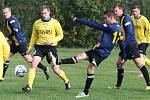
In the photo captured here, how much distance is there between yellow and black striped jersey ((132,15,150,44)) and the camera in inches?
634

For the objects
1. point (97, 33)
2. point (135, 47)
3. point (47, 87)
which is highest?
point (135, 47)

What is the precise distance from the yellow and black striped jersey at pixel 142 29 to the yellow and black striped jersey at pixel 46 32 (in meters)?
2.94

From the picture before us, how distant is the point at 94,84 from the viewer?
1598 cm

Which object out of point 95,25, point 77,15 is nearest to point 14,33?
point 95,25

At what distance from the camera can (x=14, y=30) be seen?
15711 millimetres

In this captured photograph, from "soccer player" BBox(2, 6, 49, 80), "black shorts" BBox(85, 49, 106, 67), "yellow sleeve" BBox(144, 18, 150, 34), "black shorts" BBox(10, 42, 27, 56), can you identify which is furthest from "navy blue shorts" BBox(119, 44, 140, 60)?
"black shorts" BBox(10, 42, 27, 56)

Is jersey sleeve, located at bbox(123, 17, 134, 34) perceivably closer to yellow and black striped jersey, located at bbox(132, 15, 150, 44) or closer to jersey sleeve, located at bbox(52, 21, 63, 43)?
jersey sleeve, located at bbox(52, 21, 63, 43)

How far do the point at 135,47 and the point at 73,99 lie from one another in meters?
2.81

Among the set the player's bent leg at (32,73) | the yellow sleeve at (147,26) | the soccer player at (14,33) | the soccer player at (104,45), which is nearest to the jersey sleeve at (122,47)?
the soccer player at (104,45)

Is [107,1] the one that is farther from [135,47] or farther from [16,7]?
[135,47]

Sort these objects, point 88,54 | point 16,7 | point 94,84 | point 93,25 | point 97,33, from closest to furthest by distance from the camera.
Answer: point 93,25, point 88,54, point 94,84, point 97,33, point 16,7

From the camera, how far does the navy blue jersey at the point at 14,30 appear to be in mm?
15656

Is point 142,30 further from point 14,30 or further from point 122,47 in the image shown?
point 14,30

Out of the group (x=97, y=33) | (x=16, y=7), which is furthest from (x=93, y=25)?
(x=16, y=7)
